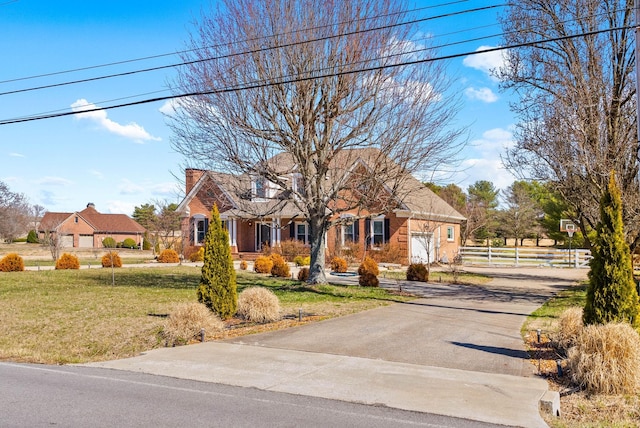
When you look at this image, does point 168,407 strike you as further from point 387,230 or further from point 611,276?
point 387,230

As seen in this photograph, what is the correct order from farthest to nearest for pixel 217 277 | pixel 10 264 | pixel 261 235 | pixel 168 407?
pixel 261 235
pixel 10 264
pixel 217 277
pixel 168 407

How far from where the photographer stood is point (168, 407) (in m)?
7.12

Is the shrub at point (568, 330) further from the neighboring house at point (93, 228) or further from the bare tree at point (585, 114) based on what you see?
the neighboring house at point (93, 228)

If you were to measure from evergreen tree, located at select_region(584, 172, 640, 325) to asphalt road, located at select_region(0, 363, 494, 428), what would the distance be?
13.1ft

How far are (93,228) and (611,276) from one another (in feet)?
251

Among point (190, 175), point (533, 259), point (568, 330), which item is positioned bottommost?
point (533, 259)

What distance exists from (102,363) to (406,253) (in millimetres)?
25805

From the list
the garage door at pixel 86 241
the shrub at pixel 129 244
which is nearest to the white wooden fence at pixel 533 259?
the shrub at pixel 129 244

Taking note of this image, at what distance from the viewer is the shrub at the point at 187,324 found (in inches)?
457

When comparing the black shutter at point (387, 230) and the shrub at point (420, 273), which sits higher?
the black shutter at point (387, 230)

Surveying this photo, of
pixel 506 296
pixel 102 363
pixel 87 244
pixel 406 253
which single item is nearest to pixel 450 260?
pixel 406 253

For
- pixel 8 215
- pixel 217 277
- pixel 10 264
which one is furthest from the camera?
pixel 8 215

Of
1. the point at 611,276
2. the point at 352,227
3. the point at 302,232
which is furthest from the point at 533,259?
the point at 611,276

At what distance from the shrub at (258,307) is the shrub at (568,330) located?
20.4 ft
